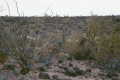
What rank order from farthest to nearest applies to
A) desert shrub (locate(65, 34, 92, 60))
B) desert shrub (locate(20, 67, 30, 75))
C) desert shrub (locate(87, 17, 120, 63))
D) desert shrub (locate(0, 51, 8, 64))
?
desert shrub (locate(65, 34, 92, 60)) < desert shrub (locate(87, 17, 120, 63)) < desert shrub (locate(0, 51, 8, 64)) < desert shrub (locate(20, 67, 30, 75))

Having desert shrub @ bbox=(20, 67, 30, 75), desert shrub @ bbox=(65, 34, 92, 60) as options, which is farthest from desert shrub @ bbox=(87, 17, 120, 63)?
desert shrub @ bbox=(20, 67, 30, 75)

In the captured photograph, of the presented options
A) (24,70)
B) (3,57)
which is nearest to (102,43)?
(3,57)

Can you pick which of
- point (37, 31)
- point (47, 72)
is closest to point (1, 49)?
point (47, 72)

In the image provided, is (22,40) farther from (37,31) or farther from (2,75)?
(37,31)

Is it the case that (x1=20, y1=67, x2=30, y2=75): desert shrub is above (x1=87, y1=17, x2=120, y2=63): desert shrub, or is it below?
below

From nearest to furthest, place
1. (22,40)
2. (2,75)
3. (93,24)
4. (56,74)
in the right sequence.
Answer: (2,75) < (56,74) < (22,40) < (93,24)

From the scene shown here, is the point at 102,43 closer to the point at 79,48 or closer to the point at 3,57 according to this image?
the point at 79,48

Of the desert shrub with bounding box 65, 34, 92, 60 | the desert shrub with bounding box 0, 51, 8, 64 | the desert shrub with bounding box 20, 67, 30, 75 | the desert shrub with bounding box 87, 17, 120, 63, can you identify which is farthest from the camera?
the desert shrub with bounding box 65, 34, 92, 60

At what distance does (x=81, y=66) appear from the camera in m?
7.14

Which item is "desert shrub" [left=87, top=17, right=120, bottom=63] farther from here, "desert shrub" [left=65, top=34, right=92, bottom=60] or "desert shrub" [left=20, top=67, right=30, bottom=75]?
"desert shrub" [left=20, top=67, right=30, bottom=75]

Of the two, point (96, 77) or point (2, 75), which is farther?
point (96, 77)

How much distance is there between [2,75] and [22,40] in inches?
53.6

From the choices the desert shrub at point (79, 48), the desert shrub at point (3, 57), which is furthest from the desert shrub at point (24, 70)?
the desert shrub at point (79, 48)

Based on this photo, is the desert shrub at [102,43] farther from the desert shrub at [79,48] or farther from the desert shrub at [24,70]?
the desert shrub at [24,70]
